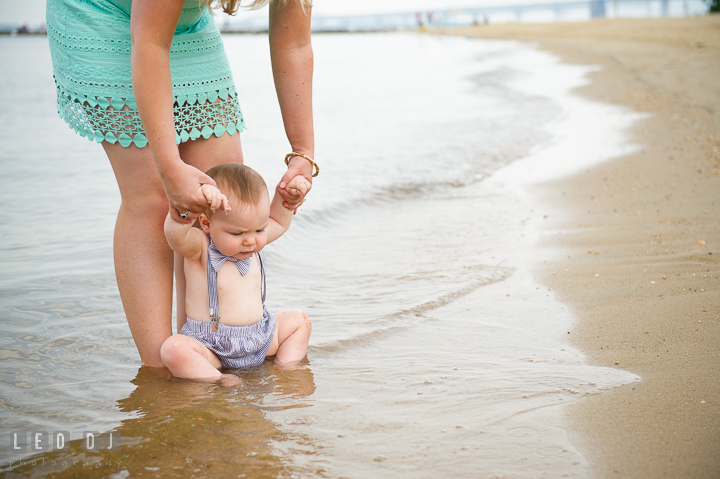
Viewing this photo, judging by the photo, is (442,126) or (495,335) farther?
(442,126)

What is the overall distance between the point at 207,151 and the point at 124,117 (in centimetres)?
30

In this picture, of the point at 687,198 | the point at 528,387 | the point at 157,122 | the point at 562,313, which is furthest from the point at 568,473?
the point at 687,198

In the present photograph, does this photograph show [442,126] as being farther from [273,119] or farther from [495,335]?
[495,335]

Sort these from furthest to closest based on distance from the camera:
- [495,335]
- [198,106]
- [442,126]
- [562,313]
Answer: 1. [442,126]
2. [562,313]
3. [495,335]
4. [198,106]

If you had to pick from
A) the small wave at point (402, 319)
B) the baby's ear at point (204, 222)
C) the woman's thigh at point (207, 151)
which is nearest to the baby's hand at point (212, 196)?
the baby's ear at point (204, 222)

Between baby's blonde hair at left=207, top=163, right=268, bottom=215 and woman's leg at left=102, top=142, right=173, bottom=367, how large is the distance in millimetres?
223

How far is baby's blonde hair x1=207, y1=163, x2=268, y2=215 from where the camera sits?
2096mm

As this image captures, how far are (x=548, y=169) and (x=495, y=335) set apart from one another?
12.6 ft

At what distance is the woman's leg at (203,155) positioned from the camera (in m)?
2.25

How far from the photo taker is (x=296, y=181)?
2217 millimetres

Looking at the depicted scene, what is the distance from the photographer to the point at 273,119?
1030 cm

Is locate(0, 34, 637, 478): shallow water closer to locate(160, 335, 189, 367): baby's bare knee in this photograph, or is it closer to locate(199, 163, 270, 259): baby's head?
locate(160, 335, 189, 367): baby's bare knee

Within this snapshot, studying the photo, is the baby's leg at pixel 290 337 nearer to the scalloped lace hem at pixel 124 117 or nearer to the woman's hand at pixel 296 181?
the woman's hand at pixel 296 181

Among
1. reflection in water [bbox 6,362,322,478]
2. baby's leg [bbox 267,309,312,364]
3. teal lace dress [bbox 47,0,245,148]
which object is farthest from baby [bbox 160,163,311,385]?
teal lace dress [bbox 47,0,245,148]
